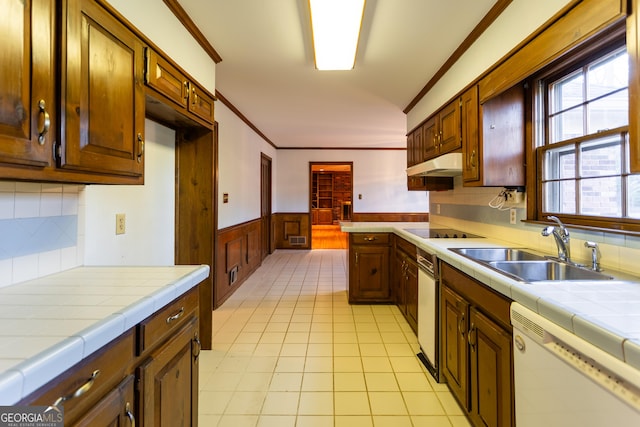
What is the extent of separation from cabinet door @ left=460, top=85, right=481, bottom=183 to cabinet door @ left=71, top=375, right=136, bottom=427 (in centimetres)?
225

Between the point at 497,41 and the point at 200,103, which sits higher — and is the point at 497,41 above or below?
above

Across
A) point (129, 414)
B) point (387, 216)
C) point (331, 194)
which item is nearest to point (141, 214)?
point (129, 414)

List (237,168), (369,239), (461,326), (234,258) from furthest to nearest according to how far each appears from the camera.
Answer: (237,168)
(234,258)
(369,239)
(461,326)

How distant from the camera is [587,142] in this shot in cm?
177

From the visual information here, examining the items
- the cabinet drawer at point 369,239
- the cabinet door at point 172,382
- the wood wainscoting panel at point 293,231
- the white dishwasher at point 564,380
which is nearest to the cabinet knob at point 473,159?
the white dishwasher at point 564,380

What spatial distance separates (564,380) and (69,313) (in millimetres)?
1483

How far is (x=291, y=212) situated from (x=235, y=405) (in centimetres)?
568

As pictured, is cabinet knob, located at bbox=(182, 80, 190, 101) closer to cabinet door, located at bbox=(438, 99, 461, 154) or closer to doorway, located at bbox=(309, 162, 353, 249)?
cabinet door, located at bbox=(438, 99, 461, 154)

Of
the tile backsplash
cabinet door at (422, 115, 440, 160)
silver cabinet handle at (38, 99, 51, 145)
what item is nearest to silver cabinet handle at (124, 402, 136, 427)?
the tile backsplash

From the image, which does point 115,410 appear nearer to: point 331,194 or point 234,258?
point 234,258

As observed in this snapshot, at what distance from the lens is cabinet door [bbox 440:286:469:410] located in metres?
1.67

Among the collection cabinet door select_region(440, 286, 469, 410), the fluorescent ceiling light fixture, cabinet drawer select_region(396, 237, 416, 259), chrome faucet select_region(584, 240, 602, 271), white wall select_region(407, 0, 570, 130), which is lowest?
cabinet door select_region(440, 286, 469, 410)

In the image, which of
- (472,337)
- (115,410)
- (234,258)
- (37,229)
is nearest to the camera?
(115,410)

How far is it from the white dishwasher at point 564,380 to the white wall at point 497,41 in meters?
1.50
